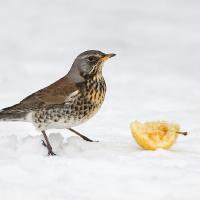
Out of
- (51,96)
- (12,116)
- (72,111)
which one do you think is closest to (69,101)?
(72,111)

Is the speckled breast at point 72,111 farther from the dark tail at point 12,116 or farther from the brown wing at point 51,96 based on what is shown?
the dark tail at point 12,116

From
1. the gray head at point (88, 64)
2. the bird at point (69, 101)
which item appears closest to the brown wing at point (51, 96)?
the bird at point (69, 101)

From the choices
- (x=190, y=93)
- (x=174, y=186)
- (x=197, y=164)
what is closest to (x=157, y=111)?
(x=190, y=93)

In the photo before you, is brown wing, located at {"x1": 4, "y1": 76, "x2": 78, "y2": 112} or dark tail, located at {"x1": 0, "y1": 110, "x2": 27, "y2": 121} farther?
dark tail, located at {"x1": 0, "y1": 110, "x2": 27, "y2": 121}

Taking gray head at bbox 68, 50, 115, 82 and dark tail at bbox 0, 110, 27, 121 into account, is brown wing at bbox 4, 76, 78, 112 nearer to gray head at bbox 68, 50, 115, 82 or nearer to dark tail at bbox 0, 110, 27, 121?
dark tail at bbox 0, 110, 27, 121

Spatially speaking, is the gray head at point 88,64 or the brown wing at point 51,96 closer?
the brown wing at point 51,96

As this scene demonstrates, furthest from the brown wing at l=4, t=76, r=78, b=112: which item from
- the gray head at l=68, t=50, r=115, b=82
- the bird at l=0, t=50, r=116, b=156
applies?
the gray head at l=68, t=50, r=115, b=82

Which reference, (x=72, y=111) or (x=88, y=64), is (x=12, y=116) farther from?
(x=88, y=64)
